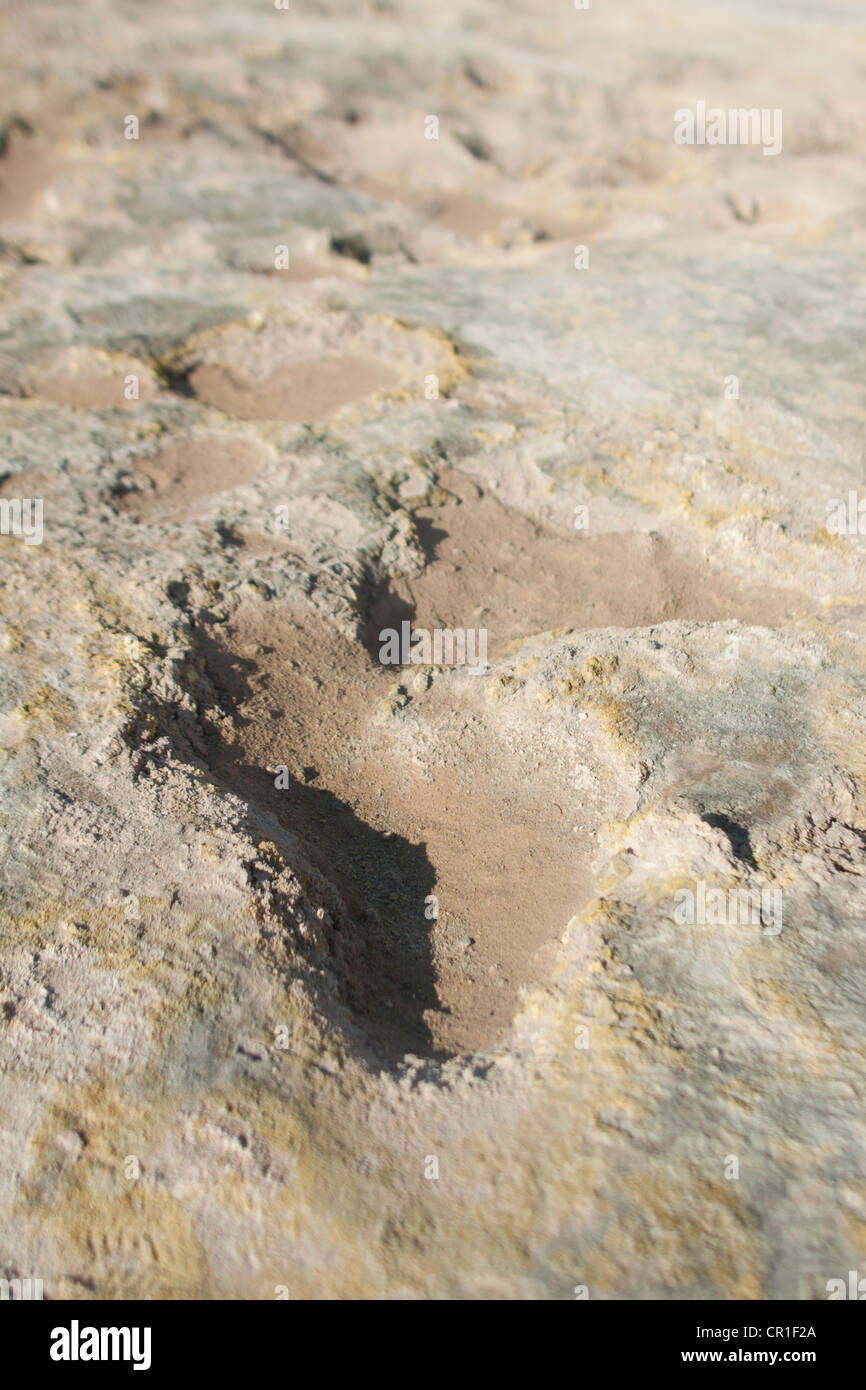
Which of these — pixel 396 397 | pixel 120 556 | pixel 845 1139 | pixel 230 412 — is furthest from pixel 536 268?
pixel 845 1139

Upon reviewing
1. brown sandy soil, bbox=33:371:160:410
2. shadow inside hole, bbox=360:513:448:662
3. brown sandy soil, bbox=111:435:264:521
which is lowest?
shadow inside hole, bbox=360:513:448:662

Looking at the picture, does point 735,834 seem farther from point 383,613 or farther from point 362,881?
point 383,613

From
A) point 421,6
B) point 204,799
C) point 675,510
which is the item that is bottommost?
point 204,799

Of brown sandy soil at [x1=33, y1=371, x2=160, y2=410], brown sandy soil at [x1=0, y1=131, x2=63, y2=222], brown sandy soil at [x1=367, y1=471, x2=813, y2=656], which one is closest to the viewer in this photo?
brown sandy soil at [x1=367, y1=471, x2=813, y2=656]

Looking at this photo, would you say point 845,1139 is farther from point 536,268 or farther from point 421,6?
point 421,6

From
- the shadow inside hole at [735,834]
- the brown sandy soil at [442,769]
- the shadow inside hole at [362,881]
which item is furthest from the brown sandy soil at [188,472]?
the shadow inside hole at [735,834]

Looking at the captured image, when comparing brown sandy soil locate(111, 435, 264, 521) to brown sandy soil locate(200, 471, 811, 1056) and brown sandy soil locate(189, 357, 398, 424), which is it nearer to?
brown sandy soil locate(189, 357, 398, 424)

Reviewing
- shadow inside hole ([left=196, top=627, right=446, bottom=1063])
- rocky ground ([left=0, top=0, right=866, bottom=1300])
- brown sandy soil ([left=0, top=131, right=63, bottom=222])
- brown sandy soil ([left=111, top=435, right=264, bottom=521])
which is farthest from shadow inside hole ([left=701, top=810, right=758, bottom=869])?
brown sandy soil ([left=0, top=131, right=63, bottom=222])

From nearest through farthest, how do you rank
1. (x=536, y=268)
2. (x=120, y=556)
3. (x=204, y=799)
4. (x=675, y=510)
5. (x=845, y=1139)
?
(x=845, y=1139)
(x=204, y=799)
(x=120, y=556)
(x=675, y=510)
(x=536, y=268)

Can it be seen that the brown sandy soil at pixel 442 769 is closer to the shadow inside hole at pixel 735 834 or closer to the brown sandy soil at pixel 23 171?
the shadow inside hole at pixel 735 834
